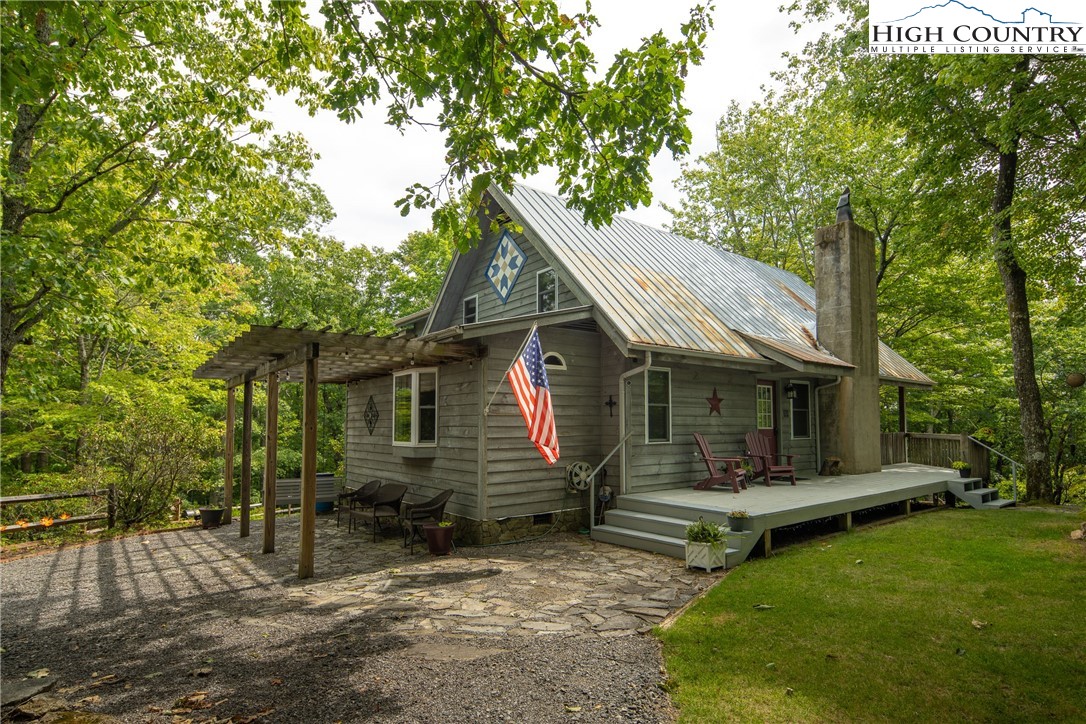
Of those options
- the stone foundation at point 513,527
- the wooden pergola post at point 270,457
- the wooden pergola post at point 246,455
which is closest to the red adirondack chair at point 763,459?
the stone foundation at point 513,527

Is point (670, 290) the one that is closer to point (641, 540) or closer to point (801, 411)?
point (801, 411)

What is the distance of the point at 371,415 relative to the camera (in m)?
12.4

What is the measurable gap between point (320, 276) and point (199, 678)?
67.7 feet

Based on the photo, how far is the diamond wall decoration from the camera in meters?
12.2

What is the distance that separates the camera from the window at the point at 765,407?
12328mm

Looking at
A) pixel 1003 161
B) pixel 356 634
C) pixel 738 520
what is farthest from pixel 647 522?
pixel 1003 161

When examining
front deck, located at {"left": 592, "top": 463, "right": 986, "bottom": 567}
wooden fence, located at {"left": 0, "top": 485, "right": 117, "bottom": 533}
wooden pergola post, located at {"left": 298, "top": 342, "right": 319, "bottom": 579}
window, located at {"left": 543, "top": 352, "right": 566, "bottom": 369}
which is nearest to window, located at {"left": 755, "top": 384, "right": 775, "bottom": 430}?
front deck, located at {"left": 592, "top": 463, "right": 986, "bottom": 567}

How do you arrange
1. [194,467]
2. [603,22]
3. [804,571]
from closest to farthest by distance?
[603,22] → [804,571] → [194,467]

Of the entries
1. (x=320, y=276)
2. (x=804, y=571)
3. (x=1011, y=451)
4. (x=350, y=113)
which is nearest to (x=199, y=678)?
(x=350, y=113)

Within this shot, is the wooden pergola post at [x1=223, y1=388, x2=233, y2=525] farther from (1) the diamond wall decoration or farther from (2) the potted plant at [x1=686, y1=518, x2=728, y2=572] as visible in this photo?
(2) the potted plant at [x1=686, y1=518, x2=728, y2=572]

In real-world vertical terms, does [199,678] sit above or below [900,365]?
below

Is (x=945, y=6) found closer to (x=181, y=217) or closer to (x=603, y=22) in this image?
(x=603, y=22)

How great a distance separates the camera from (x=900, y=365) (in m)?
15.8

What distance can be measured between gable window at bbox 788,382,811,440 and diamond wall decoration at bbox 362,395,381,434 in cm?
923
